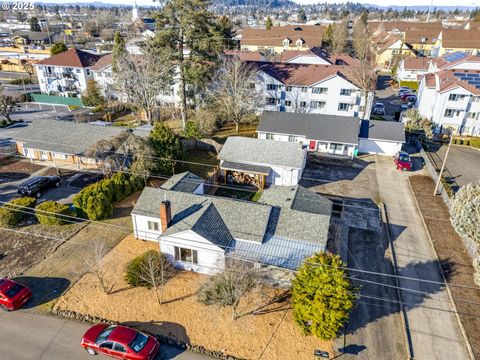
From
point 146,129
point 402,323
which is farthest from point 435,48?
point 402,323

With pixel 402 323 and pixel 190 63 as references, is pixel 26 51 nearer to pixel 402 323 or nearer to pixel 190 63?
pixel 190 63

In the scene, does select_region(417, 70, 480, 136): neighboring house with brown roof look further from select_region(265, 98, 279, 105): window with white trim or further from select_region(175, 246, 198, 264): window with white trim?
select_region(175, 246, 198, 264): window with white trim

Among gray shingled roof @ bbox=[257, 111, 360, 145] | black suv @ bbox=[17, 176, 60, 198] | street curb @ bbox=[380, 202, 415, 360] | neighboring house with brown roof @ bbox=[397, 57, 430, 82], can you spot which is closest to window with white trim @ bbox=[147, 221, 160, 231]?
black suv @ bbox=[17, 176, 60, 198]

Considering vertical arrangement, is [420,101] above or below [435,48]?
below

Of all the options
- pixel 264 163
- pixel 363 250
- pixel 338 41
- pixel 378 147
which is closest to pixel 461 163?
pixel 378 147

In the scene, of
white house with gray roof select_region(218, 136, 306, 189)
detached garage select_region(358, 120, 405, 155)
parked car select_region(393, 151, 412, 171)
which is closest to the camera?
white house with gray roof select_region(218, 136, 306, 189)

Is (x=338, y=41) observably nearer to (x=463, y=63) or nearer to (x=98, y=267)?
(x=463, y=63)

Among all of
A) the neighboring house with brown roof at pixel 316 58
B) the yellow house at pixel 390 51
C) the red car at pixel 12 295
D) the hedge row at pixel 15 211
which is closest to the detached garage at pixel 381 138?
the neighboring house with brown roof at pixel 316 58
